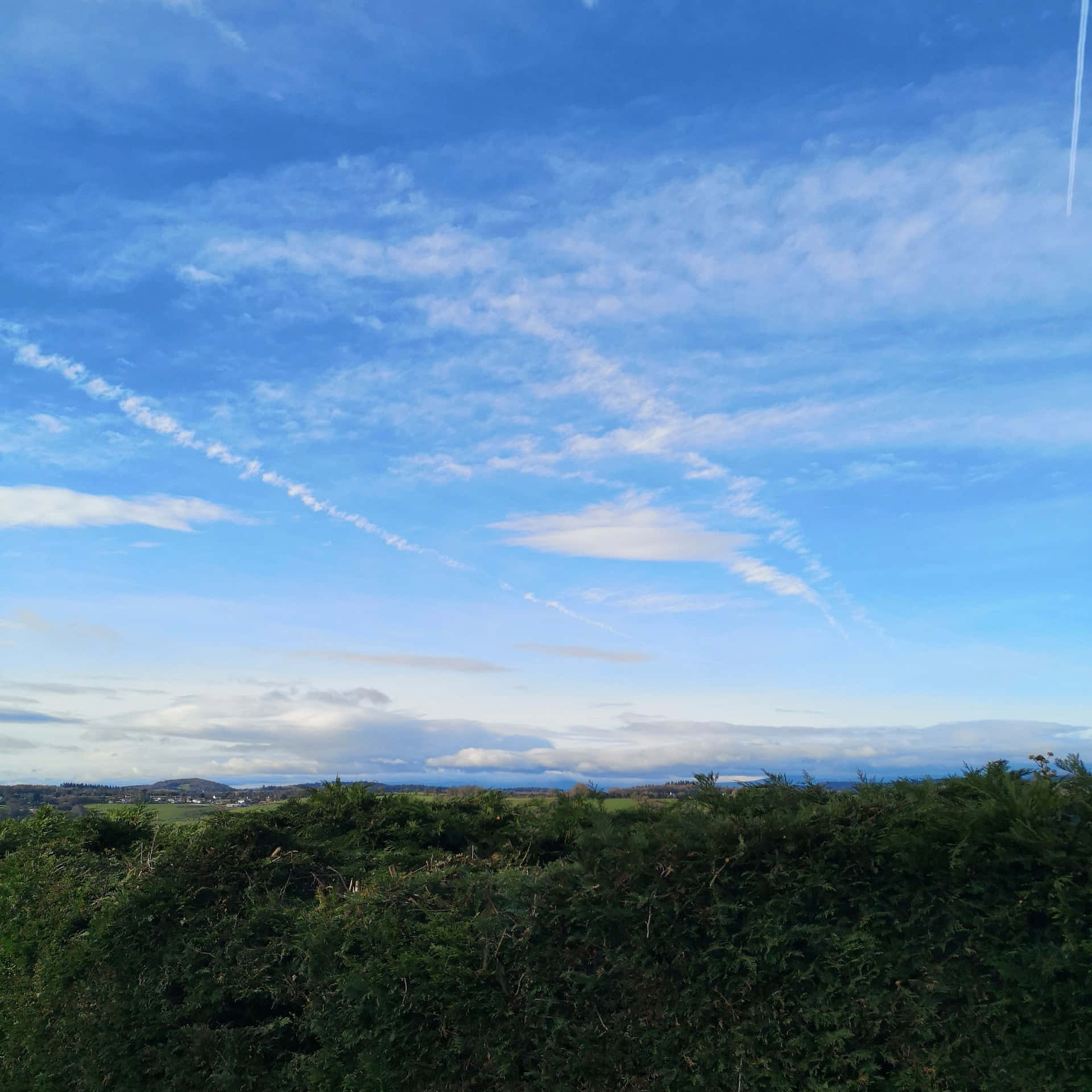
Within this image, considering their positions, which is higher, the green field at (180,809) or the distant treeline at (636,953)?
the green field at (180,809)

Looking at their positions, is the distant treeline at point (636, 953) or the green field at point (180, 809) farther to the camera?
the green field at point (180, 809)

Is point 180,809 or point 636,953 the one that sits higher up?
point 180,809

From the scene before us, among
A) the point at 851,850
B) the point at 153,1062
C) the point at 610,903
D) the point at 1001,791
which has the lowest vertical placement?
the point at 153,1062

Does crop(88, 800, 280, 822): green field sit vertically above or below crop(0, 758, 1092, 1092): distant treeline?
above

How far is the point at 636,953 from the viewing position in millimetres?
5074

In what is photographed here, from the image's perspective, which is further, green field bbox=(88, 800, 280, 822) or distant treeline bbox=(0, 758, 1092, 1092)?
green field bbox=(88, 800, 280, 822)

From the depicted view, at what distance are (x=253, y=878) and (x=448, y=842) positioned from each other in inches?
65.7

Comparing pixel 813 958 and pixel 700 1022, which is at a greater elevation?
pixel 813 958

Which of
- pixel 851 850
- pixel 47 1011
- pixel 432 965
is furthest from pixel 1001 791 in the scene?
pixel 47 1011

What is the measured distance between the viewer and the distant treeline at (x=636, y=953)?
14.6ft

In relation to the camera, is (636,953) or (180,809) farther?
(180,809)

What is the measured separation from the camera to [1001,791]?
4711 millimetres

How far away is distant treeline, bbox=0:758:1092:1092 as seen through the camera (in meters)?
4.46

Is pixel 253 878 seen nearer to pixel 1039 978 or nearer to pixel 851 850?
pixel 851 850
